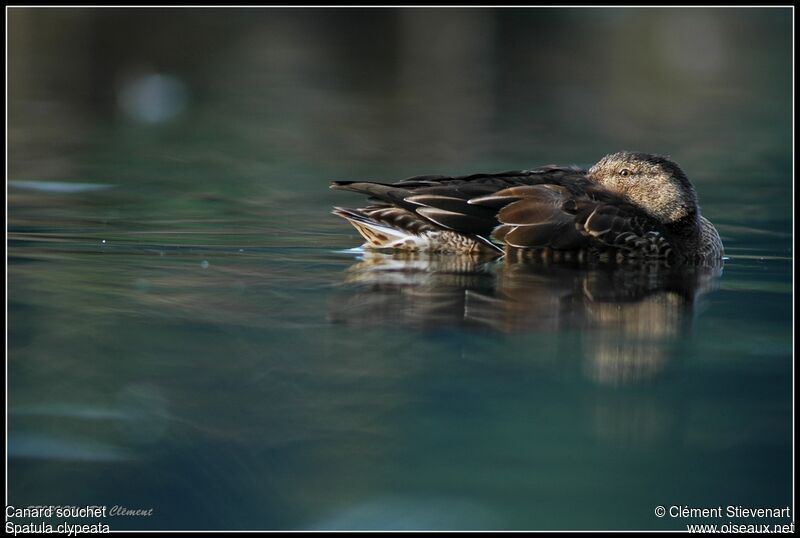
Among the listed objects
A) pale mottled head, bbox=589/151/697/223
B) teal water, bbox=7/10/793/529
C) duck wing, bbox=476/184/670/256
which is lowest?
teal water, bbox=7/10/793/529

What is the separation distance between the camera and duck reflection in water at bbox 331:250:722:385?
5.89 m

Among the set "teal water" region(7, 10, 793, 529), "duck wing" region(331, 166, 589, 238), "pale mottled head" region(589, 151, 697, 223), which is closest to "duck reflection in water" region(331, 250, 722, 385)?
"teal water" region(7, 10, 793, 529)

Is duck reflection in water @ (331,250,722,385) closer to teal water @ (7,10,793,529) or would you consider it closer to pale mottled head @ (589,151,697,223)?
teal water @ (7,10,793,529)

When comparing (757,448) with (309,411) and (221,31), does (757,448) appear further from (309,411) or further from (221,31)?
(221,31)

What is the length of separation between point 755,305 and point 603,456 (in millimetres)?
3055

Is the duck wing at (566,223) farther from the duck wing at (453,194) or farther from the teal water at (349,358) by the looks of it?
the teal water at (349,358)

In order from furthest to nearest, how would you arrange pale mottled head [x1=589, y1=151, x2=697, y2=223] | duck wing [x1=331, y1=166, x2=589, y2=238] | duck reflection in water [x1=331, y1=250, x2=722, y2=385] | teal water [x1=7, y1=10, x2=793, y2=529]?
pale mottled head [x1=589, y1=151, x2=697, y2=223] → duck wing [x1=331, y1=166, x2=589, y2=238] → duck reflection in water [x1=331, y1=250, x2=722, y2=385] → teal water [x1=7, y1=10, x2=793, y2=529]

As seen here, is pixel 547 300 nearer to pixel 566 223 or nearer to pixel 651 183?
pixel 566 223

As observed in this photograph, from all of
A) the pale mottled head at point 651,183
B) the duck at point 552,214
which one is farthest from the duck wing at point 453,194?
the pale mottled head at point 651,183

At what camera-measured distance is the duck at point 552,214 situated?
827 cm

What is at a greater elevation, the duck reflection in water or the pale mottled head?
the pale mottled head

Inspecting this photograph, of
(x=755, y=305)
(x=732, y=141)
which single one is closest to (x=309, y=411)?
(x=755, y=305)

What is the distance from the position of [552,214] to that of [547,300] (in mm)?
1524

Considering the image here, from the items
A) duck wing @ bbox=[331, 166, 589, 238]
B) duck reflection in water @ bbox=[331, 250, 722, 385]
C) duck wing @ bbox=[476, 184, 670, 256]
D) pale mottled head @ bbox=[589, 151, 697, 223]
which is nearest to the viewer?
duck reflection in water @ bbox=[331, 250, 722, 385]
